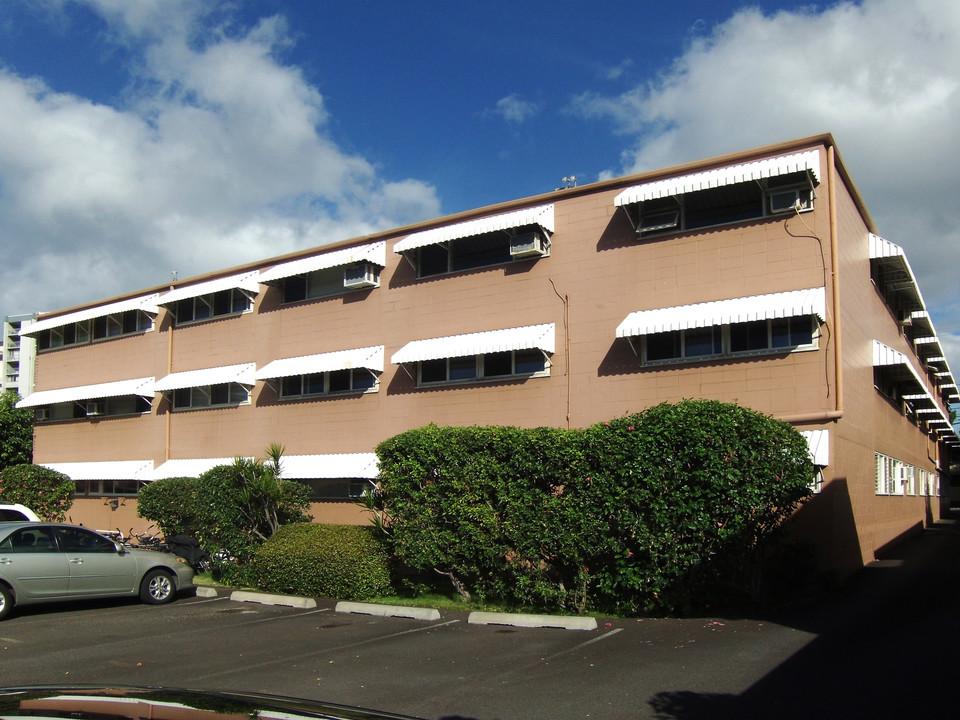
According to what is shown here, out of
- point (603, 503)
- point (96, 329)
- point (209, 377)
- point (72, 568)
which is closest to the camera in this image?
point (603, 503)

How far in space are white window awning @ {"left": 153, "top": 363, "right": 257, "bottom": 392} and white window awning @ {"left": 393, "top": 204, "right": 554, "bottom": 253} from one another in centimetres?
578

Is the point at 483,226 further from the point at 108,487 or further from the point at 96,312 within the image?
the point at 108,487

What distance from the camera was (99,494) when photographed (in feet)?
84.3

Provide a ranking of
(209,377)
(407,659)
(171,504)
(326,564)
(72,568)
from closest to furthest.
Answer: (407,659), (72,568), (326,564), (171,504), (209,377)

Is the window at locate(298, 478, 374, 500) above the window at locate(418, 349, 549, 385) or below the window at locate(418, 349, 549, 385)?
below

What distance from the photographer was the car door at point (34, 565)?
12703mm

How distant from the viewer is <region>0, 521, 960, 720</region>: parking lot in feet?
24.4

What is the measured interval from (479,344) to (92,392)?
47.7 ft

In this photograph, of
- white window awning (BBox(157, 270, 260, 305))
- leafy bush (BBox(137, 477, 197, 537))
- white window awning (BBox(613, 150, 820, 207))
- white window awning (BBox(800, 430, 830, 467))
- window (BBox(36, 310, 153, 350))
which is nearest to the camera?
white window awning (BBox(800, 430, 830, 467))

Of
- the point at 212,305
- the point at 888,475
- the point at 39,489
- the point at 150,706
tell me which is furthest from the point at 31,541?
the point at 888,475

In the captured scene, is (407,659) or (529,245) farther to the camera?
(529,245)

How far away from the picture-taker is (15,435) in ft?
92.8

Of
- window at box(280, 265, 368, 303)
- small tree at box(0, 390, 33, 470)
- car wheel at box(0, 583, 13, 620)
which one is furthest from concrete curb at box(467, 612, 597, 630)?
small tree at box(0, 390, 33, 470)

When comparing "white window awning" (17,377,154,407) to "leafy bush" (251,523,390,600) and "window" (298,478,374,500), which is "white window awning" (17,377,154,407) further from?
"leafy bush" (251,523,390,600)
